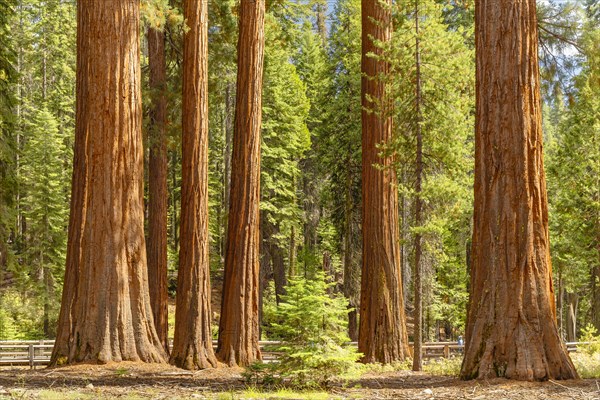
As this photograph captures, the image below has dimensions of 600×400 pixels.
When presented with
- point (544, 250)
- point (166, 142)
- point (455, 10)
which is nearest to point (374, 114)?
point (166, 142)

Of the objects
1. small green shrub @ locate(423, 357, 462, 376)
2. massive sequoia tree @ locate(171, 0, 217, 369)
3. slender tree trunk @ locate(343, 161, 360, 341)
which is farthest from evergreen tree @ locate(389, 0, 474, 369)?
slender tree trunk @ locate(343, 161, 360, 341)

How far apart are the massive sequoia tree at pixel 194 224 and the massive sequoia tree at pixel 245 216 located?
0.51 m

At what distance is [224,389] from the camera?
28.8 feet

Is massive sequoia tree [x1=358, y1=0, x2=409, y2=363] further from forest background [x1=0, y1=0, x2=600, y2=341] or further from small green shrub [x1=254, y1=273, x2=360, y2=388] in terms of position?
small green shrub [x1=254, y1=273, x2=360, y2=388]

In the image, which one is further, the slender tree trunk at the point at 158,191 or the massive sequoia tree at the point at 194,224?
the slender tree trunk at the point at 158,191

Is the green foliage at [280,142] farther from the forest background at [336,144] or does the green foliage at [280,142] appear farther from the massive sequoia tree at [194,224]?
the massive sequoia tree at [194,224]

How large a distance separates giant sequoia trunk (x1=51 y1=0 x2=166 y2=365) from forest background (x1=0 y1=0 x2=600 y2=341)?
80.4 inches

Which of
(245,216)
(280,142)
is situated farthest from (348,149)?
(245,216)

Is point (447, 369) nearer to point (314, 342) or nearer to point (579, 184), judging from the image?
point (314, 342)

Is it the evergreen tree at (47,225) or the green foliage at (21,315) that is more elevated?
the evergreen tree at (47,225)

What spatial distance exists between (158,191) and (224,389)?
33.3ft

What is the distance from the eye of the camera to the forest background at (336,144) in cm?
1652

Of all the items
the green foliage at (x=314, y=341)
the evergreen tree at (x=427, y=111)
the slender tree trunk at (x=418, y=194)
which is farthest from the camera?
the evergreen tree at (x=427, y=111)

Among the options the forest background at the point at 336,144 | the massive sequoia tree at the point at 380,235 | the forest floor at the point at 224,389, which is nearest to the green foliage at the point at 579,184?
the forest background at the point at 336,144
